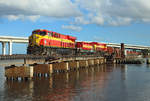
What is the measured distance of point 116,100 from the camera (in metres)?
24.3

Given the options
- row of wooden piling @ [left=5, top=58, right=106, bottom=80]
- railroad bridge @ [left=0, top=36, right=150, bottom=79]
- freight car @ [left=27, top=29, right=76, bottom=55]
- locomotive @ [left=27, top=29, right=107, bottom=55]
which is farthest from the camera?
locomotive @ [left=27, top=29, right=107, bottom=55]

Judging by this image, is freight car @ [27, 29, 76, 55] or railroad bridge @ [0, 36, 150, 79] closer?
railroad bridge @ [0, 36, 150, 79]

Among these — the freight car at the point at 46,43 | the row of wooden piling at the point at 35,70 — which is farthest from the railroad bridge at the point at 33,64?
the freight car at the point at 46,43

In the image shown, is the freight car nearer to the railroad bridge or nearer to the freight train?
the freight train

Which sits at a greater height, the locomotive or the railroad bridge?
the locomotive

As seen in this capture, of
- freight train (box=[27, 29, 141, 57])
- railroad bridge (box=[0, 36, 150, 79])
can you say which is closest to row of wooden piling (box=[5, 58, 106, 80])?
railroad bridge (box=[0, 36, 150, 79])

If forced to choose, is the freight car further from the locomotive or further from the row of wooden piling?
the row of wooden piling

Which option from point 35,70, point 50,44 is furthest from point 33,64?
point 50,44

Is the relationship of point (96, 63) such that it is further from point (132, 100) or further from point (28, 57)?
point (132, 100)

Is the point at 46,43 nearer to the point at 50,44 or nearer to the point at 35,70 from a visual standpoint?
the point at 50,44

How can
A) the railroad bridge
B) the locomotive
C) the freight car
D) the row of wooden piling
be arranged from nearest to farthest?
the railroad bridge
the row of wooden piling
the freight car
the locomotive

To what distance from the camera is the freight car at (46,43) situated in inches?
1859

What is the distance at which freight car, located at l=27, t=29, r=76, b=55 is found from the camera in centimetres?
4722

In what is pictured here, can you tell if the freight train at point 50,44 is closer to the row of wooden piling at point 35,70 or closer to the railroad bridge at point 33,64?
the railroad bridge at point 33,64
